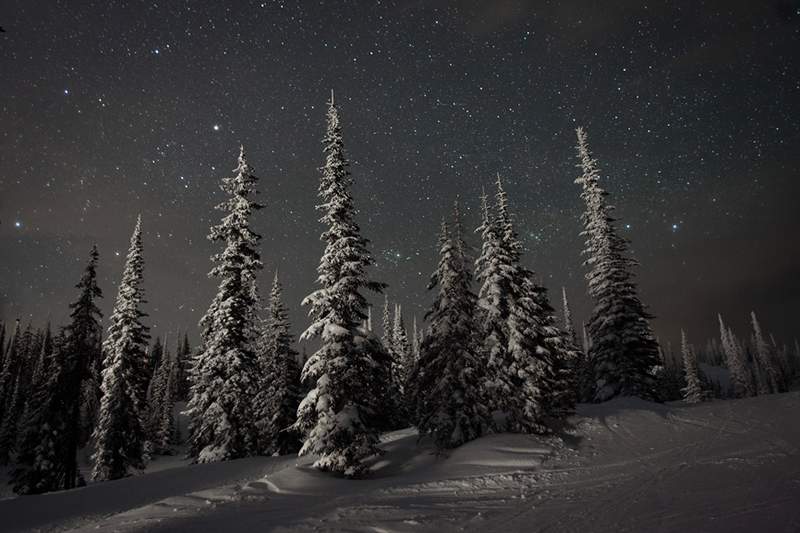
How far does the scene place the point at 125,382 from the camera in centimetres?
2984

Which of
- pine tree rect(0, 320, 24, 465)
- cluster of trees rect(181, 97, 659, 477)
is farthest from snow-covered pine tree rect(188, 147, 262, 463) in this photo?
pine tree rect(0, 320, 24, 465)

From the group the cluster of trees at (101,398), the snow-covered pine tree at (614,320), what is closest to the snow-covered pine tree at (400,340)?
the snow-covered pine tree at (614,320)

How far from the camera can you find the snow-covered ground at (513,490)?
31.1 ft

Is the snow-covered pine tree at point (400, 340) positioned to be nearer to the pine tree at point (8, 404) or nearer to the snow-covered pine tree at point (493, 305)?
the snow-covered pine tree at point (493, 305)

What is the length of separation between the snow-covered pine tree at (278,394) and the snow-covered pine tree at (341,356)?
18457mm

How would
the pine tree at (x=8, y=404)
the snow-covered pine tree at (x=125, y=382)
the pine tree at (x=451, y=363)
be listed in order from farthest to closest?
the pine tree at (x=8, y=404) → the snow-covered pine tree at (x=125, y=382) → the pine tree at (x=451, y=363)

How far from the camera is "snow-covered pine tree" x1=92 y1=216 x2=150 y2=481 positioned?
28.8 meters

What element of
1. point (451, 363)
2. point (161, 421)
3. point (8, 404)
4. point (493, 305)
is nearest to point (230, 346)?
point (451, 363)

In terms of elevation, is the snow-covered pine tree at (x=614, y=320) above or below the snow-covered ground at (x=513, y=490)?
above

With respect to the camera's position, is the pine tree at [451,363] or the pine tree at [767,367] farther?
the pine tree at [767,367]

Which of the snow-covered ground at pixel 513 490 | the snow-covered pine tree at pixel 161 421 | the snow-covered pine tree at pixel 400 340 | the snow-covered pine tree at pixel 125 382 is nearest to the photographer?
the snow-covered ground at pixel 513 490

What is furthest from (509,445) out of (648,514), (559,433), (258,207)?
(258,207)

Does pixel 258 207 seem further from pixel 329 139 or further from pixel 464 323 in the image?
pixel 464 323

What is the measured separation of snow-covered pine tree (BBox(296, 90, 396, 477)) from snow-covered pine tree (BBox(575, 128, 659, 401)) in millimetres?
19167
